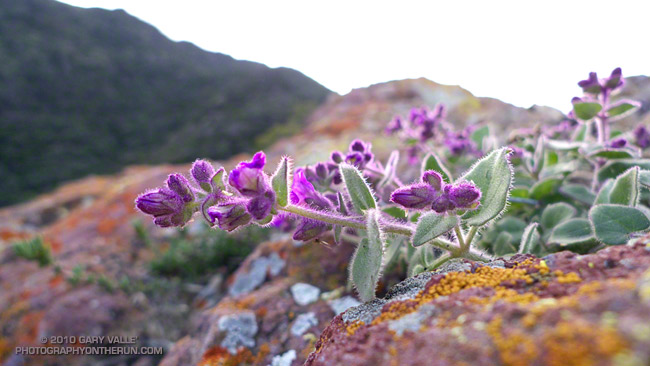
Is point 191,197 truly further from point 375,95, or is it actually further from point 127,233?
point 375,95

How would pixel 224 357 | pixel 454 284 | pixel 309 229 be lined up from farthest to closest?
pixel 224 357 → pixel 309 229 → pixel 454 284

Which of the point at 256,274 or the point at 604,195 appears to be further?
the point at 256,274

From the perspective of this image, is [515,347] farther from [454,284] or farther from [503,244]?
[503,244]

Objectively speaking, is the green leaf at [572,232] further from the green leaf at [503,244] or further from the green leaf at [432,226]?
the green leaf at [432,226]

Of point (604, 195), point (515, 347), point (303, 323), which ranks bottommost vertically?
point (303, 323)

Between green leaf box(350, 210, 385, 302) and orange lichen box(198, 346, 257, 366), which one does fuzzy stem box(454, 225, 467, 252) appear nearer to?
green leaf box(350, 210, 385, 302)

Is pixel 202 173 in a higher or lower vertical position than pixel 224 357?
higher

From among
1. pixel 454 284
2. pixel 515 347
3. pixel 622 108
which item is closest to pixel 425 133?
pixel 622 108
